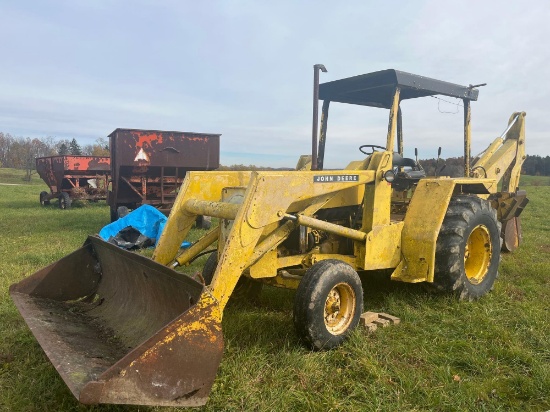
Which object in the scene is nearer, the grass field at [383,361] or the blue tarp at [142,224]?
the grass field at [383,361]

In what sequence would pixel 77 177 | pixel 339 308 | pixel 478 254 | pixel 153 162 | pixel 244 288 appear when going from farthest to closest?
pixel 77 177, pixel 153 162, pixel 478 254, pixel 244 288, pixel 339 308

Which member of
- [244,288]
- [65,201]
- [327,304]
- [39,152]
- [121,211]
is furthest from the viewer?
[39,152]

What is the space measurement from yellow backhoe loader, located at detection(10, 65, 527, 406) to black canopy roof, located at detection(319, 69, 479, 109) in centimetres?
2

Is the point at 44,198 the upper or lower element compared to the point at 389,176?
lower

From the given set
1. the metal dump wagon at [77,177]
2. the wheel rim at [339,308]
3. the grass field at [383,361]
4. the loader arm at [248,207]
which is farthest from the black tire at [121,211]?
the wheel rim at [339,308]

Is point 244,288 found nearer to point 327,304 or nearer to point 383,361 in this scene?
point 327,304

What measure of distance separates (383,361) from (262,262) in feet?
4.04

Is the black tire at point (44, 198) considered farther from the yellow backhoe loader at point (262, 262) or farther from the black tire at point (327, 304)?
the black tire at point (327, 304)

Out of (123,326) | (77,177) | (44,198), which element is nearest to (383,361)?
(123,326)

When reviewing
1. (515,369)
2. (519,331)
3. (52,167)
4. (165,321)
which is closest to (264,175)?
(165,321)

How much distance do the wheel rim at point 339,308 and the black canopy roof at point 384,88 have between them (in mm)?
2173

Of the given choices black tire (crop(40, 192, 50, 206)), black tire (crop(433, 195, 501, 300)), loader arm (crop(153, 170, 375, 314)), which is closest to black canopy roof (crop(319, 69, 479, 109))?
loader arm (crop(153, 170, 375, 314))

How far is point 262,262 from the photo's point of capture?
13.1 feet

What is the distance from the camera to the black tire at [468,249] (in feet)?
15.4
